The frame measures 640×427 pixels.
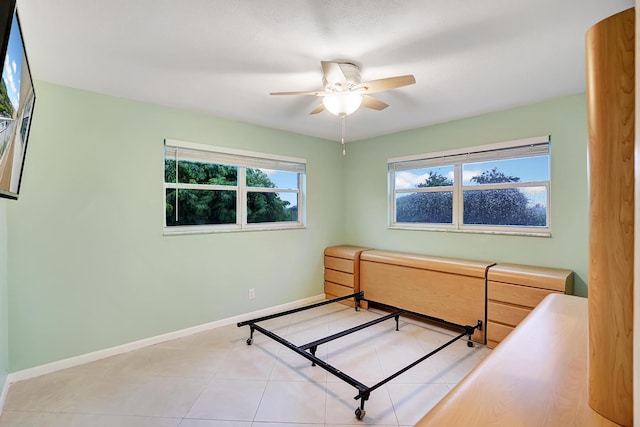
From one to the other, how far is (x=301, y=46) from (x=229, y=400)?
8.00 ft

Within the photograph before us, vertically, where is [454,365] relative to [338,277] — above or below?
below

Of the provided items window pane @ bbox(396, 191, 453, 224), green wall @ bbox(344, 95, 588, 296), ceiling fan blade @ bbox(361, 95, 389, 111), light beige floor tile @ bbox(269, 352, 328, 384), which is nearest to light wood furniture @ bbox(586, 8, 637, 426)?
ceiling fan blade @ bbox(361, 95, 389, 111)

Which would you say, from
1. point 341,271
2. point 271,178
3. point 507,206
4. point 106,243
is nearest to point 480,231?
point 507,206

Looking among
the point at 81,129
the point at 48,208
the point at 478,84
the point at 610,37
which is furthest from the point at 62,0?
the point at 478,84

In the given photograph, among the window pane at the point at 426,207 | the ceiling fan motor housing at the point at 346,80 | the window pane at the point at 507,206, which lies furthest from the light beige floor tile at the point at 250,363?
the window pane at the point at 507,206

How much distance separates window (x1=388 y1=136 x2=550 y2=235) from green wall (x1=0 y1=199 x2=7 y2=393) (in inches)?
153

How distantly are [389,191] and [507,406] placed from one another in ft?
11.5

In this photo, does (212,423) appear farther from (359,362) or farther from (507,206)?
(507,206)

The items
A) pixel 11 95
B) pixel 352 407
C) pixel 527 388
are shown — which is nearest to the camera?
pixel 527 388

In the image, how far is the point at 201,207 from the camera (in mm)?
3434

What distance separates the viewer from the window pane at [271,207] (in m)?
3.87

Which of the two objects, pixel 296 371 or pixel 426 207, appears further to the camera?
pixel 426 207

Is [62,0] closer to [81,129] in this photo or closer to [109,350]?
[81,129]

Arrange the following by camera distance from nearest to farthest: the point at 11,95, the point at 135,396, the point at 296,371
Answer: the point at 11,95 < the point at 135,396 < the point at 296,371
